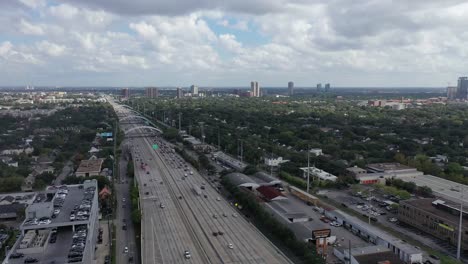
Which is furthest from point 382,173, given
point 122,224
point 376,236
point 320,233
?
point 122,224

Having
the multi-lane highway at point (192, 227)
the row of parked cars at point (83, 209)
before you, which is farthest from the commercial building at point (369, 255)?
the row of parked cars at point (83, 209)

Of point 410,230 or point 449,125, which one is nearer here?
point 410,230

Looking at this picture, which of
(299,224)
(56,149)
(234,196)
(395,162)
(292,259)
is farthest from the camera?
(56,149)

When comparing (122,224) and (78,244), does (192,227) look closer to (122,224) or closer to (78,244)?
(122,224)

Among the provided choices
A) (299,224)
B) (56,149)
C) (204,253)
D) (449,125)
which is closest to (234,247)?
(204,253)

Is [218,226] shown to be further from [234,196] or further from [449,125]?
[449,125]

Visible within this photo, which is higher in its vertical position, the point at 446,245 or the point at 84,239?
the point at 84,239

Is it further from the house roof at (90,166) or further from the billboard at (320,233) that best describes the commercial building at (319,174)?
the house roof at (90,166)
